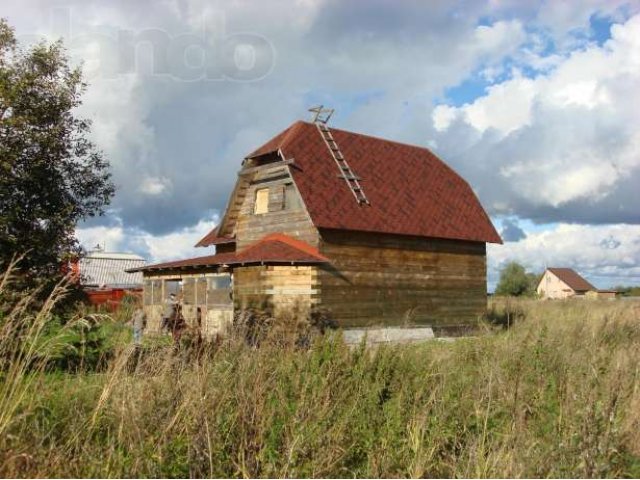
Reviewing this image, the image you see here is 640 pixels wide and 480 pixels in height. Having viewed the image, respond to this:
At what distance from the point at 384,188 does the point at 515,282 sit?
5423cm

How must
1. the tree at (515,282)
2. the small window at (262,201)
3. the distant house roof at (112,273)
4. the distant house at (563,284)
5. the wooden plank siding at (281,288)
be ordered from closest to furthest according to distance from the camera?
the wooden plank siding at (281,288) → the small window at (262,201) → the distant house roof at (112,273) → the tree at (515,282) → the distant house at (563,284)

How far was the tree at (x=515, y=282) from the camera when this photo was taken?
237 feet

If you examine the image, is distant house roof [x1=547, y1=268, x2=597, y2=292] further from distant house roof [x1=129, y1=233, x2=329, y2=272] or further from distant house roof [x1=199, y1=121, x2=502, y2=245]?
distant house roof [x1=129, y1=233, x2=329, y2=272]

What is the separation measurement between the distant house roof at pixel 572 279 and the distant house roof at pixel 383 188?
6330cm

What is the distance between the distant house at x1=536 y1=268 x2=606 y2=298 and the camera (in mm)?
82562

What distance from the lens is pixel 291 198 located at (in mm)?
20641

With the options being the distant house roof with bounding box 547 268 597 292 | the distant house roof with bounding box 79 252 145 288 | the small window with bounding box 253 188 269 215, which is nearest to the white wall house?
the distant house roof with bounding box 547 268 597 292

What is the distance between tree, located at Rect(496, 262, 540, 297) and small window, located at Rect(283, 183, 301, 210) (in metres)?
55.7

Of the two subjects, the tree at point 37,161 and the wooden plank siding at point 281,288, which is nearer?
A: the tree at point 37,161

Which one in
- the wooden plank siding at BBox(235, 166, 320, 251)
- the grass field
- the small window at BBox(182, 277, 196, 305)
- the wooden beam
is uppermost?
the wooden beam

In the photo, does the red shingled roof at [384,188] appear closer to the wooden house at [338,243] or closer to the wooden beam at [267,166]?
the wooden house at [338,243]

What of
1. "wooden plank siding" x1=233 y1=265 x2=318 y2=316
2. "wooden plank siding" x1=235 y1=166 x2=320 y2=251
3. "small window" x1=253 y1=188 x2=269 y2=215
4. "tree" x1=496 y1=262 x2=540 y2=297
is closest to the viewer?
"wooden plank siding" x1=233 y1=265 x2=318 y2=316

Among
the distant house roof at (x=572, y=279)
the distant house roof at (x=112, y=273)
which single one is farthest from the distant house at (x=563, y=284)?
the distant house roof at (x=112, y=273)

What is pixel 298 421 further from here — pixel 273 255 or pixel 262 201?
pixel 262 201
